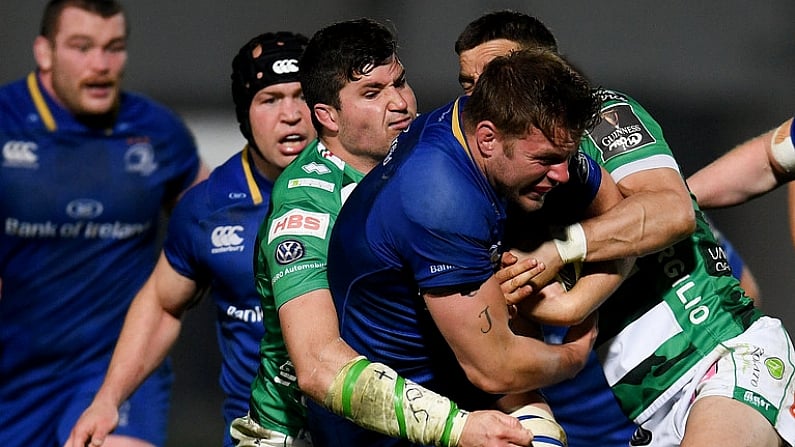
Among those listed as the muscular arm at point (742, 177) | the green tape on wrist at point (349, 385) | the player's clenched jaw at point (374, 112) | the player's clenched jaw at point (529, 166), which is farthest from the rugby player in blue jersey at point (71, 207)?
the player's clenched jaw at point (529, 166)

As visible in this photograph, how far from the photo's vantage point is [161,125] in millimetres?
7391

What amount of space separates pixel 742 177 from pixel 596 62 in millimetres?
4878

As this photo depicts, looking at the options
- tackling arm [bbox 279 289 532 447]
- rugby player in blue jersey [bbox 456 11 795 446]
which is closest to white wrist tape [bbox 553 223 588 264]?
rugby player in blue jersey [bbox 456 11 795 446]

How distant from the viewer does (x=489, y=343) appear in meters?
3.93

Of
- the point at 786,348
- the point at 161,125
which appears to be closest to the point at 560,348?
the point at 786,348

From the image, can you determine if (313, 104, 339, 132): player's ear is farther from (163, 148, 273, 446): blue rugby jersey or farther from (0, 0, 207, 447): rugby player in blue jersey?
(0, 0, 207, 447): rugby player in blue jersey

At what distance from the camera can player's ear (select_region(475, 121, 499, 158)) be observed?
12.7 ft

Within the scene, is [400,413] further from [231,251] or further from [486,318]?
[231,251]

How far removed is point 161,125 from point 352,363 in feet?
11.8

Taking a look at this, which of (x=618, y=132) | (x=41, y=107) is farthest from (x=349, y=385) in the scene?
(x=41, y=107)

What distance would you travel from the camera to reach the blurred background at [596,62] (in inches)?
391

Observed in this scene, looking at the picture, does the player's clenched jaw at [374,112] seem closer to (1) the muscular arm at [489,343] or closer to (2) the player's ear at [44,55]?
(1) the muscular arm at [489,343]

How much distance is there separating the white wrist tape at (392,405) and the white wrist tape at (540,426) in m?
0.26

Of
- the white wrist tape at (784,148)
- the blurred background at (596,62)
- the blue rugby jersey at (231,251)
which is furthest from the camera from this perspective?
the blurred background at (596,62)
